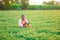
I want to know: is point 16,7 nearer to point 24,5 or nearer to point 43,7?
point 24,5

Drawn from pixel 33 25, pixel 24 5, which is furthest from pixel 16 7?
pixel 33 25

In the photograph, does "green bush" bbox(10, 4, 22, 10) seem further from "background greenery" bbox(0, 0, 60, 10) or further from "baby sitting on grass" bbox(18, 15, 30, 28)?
"baby sitting on grass" bbox(18, 15, 30, 28)

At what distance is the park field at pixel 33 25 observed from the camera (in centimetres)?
493

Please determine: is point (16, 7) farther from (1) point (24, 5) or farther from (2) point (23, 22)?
(2) point (23, 22)

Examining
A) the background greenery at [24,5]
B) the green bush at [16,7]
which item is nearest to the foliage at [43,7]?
the background greenery at [24,5]

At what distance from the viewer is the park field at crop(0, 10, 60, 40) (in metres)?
4.93

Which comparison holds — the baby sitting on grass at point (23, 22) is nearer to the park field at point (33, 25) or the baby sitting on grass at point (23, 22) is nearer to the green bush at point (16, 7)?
the park field at point (33, 25)

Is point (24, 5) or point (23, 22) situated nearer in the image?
point (24, 5)

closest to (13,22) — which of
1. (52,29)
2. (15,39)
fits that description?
(15,39)

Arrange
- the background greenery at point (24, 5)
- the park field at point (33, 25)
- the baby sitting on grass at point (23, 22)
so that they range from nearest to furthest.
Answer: the park field at point (33, 25), the background greenery at point (24, 5), the baby sitting on grass at point (23, 22)

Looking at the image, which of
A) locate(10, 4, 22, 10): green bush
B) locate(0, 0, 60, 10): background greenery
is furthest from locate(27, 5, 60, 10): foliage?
locate(10, 4, 22, 10): green bush

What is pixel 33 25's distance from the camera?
5.23 metres

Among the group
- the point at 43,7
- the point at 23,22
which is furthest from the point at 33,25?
the point at 43,7

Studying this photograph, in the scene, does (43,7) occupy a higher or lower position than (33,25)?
higher
